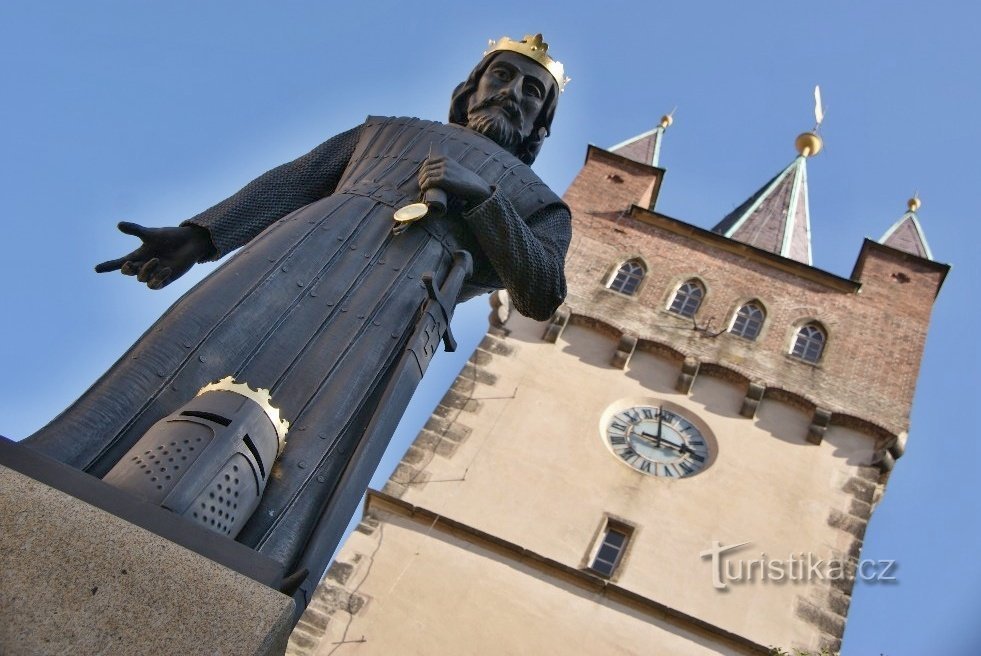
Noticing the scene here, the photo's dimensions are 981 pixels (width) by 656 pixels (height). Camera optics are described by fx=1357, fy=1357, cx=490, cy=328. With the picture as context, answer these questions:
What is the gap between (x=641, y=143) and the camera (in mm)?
30156

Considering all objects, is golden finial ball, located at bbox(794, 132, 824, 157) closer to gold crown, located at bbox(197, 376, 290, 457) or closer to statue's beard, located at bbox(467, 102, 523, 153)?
statue's beard, located at bbox(467, 102, 523, 153)

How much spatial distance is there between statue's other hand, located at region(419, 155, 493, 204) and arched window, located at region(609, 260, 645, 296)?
21047mm

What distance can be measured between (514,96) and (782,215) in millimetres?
27484

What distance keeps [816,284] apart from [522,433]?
842 centimetres

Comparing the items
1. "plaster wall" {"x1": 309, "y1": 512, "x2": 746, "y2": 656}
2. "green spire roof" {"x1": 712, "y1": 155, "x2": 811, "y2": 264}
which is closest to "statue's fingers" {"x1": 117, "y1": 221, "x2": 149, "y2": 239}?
"plaster wall" {"x1": 309, "y1": 512, "x2": 746, "y2": 656}

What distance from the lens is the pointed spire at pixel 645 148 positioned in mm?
29172

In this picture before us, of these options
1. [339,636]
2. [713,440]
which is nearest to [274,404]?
[339,636]

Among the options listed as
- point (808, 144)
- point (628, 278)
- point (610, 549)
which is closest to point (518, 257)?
point (610, 549)

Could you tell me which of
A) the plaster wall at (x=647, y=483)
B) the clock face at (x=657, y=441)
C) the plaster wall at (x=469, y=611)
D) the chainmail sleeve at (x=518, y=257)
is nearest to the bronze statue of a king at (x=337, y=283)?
the chainmail sleeve at (x=518, y=257)

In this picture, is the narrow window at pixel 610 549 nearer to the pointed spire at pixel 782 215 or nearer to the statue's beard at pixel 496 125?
the pointed spire at pixel 782 215

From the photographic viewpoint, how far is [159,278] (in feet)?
13.0

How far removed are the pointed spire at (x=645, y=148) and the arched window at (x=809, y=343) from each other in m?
5.63

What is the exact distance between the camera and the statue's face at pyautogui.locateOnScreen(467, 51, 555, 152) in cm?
461

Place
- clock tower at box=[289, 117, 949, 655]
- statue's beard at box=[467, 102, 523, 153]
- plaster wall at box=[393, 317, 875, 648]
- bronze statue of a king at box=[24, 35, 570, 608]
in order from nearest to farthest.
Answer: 1. bronze statue of a king at box=[24, 35, 570, 608]
2. statue's beard at box=[467, 102, 523, 153]
3. clock tower at box=[289, 117, 949, 655]
4. plaster wall at box=[393, 317, 875, 648]
